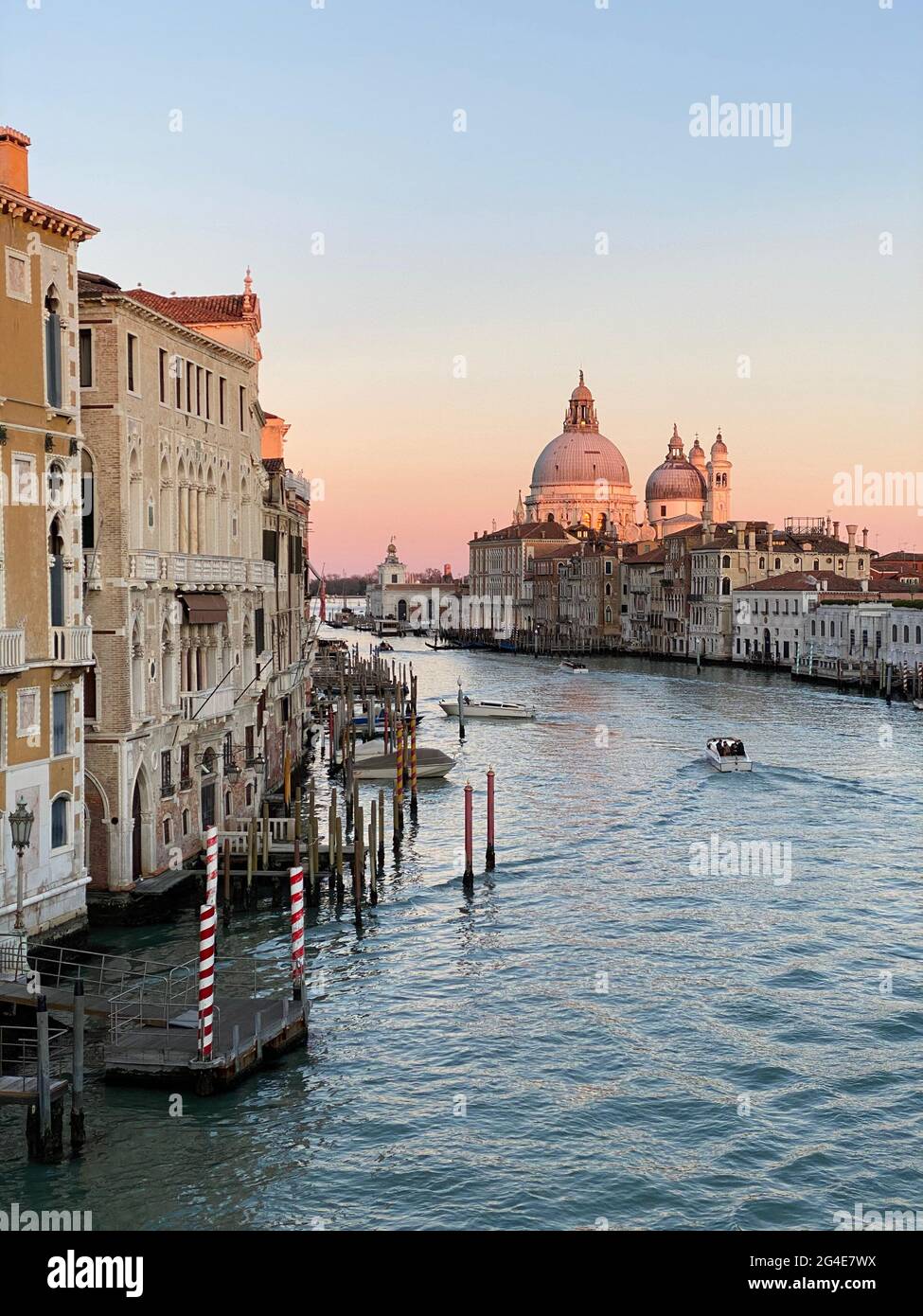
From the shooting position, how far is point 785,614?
66.0 meters

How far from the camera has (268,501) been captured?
25.7 meters

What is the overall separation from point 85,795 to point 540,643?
263 feet

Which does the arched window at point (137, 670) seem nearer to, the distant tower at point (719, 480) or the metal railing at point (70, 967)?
the metal railing at point (70, 967)

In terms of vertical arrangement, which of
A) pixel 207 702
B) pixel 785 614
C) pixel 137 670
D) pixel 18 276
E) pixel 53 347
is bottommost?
pixel 207 702

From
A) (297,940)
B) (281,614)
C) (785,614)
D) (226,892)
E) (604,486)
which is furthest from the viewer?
(604,486)

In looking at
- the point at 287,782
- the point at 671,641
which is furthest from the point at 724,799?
the point at 671,641

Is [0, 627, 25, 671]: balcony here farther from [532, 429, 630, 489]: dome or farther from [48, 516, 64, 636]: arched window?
[532, 429, 630, 489]: dome

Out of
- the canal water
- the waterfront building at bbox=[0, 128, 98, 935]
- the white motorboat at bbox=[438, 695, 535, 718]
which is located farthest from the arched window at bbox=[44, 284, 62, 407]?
the white motorboat at bbox=[438, 695, 535, 718]

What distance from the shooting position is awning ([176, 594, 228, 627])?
1841cm

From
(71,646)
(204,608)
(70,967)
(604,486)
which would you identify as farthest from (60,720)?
(604,486)

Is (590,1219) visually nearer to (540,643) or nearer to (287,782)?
(287,782)

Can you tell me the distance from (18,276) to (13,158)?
Result: 141cm

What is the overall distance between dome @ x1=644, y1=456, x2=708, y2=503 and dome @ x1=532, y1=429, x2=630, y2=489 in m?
7.96

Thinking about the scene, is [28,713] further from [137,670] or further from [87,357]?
[87,357]
